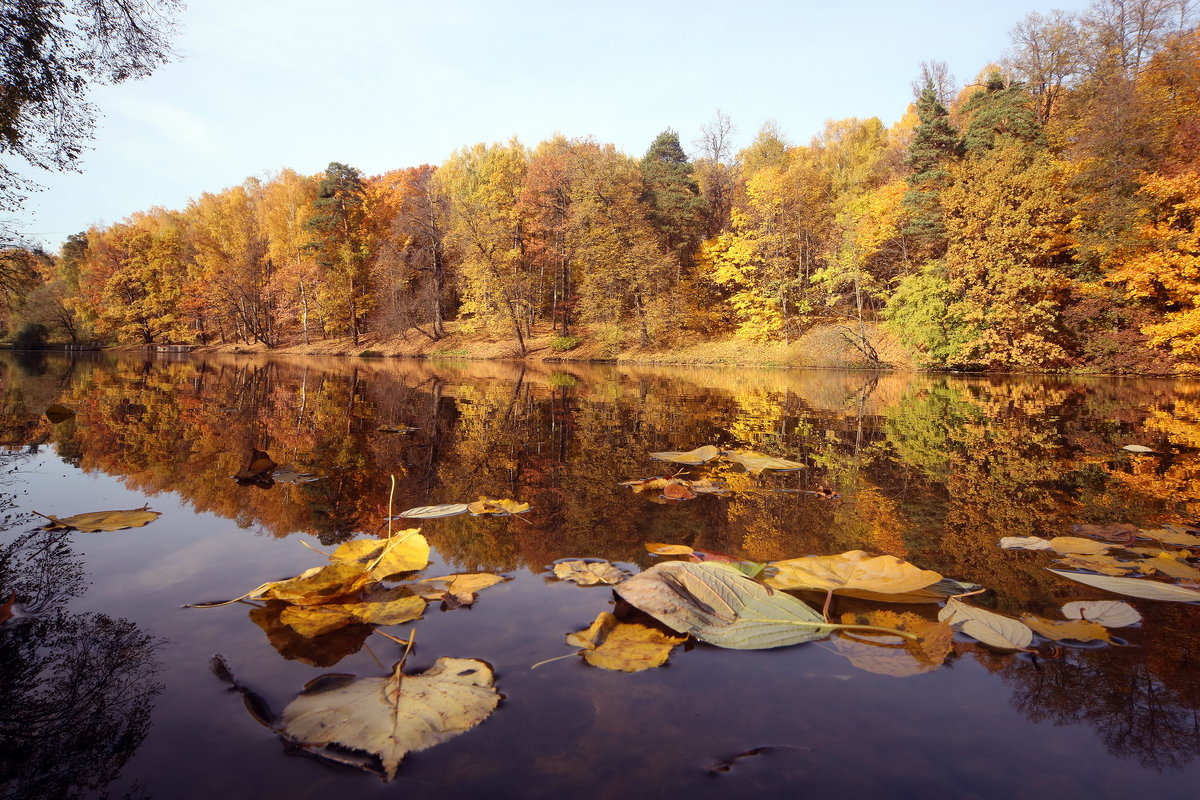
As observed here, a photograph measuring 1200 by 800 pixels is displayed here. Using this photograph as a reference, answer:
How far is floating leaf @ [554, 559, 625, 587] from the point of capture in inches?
95.3

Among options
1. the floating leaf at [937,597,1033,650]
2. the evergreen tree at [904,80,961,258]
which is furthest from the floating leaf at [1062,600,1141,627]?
the evergreen tree at [904,80,961,258]

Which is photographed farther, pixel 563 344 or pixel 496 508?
pixel 563 344

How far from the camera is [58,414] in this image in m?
7.91

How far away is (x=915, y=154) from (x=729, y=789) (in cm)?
3101

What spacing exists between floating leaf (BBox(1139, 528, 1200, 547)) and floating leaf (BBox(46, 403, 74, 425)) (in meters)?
11.3

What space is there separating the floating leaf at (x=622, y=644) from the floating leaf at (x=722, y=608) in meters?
0.08

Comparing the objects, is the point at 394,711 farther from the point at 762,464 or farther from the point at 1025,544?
the point at 762,464

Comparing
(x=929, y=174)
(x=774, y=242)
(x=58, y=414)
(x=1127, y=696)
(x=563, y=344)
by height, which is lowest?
(x=1127, y=696)

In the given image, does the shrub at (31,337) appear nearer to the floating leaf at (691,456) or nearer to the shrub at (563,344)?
the shrub at (563,344)

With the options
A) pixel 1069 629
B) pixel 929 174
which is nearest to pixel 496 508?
pixel 1069 629

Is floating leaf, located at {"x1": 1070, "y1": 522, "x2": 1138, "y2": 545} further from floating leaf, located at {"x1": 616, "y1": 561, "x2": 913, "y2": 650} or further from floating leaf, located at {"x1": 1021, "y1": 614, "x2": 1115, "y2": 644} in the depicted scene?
floating leaf, located at {"x1": 616, "y1": 561, "x2": 913, "y2": 650}

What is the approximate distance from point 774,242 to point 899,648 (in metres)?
29.4

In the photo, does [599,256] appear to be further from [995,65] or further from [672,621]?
[995,65]

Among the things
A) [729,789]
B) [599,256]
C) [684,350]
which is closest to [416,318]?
[599,256]
